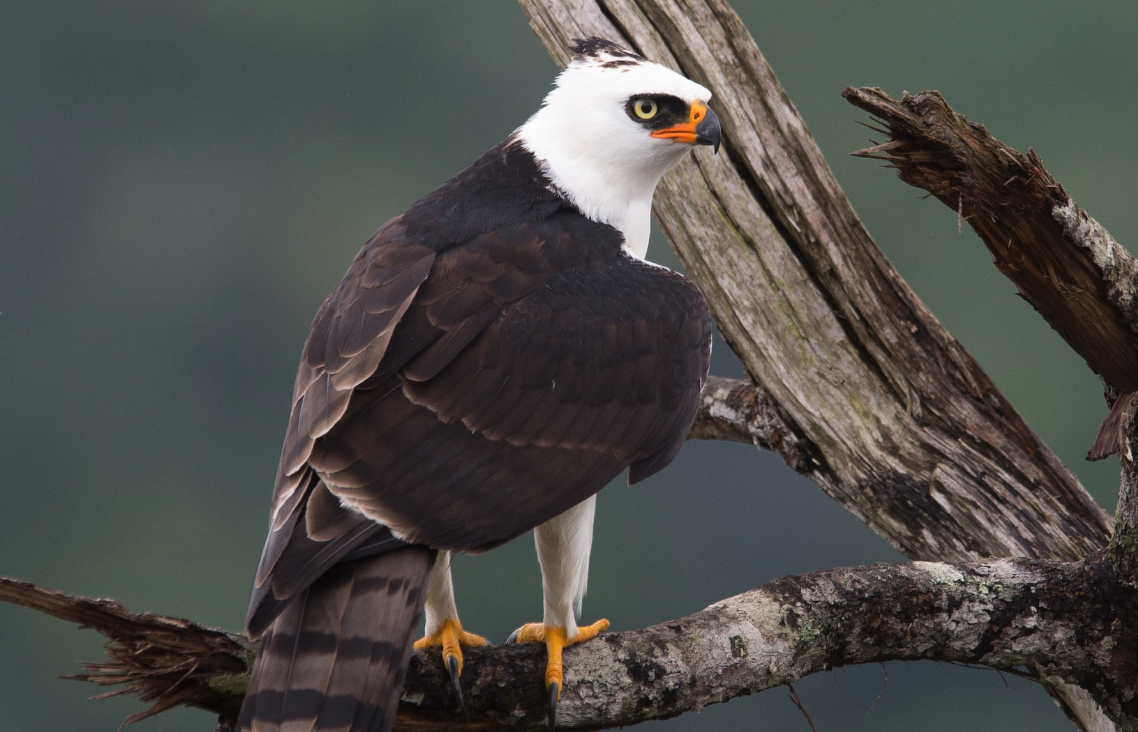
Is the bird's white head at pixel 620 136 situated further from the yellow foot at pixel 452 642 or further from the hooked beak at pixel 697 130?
the yellow foot at pixel 452 642

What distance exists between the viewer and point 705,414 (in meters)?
4.03

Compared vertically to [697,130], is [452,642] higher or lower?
lower

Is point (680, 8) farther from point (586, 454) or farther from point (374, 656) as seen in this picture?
point (374, 656)

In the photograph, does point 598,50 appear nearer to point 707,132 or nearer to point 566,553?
point 707,132

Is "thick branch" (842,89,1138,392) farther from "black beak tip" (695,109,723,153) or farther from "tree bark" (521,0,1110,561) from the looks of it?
"tree bark" (521,0,1110,561)

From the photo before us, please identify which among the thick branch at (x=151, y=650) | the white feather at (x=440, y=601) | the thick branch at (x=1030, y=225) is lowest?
the thick branch at (x=151, y=650)

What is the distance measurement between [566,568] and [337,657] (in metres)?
0.85

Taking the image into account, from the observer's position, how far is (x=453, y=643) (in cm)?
251

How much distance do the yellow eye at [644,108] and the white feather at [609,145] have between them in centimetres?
2

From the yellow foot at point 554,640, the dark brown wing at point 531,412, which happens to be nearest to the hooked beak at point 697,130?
the dark brown wing at point 531,412

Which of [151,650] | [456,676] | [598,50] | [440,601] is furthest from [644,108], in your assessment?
[151,650]

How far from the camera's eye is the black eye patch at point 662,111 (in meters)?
3.05

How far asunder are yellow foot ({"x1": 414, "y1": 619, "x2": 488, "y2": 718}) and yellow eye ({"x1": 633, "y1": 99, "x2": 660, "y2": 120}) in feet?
4.69

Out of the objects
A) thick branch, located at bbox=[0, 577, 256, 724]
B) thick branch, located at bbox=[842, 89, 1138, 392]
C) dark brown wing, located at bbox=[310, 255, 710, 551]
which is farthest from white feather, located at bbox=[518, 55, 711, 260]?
→ thick branch, located at bbox=[0, 577, 256, 724]
